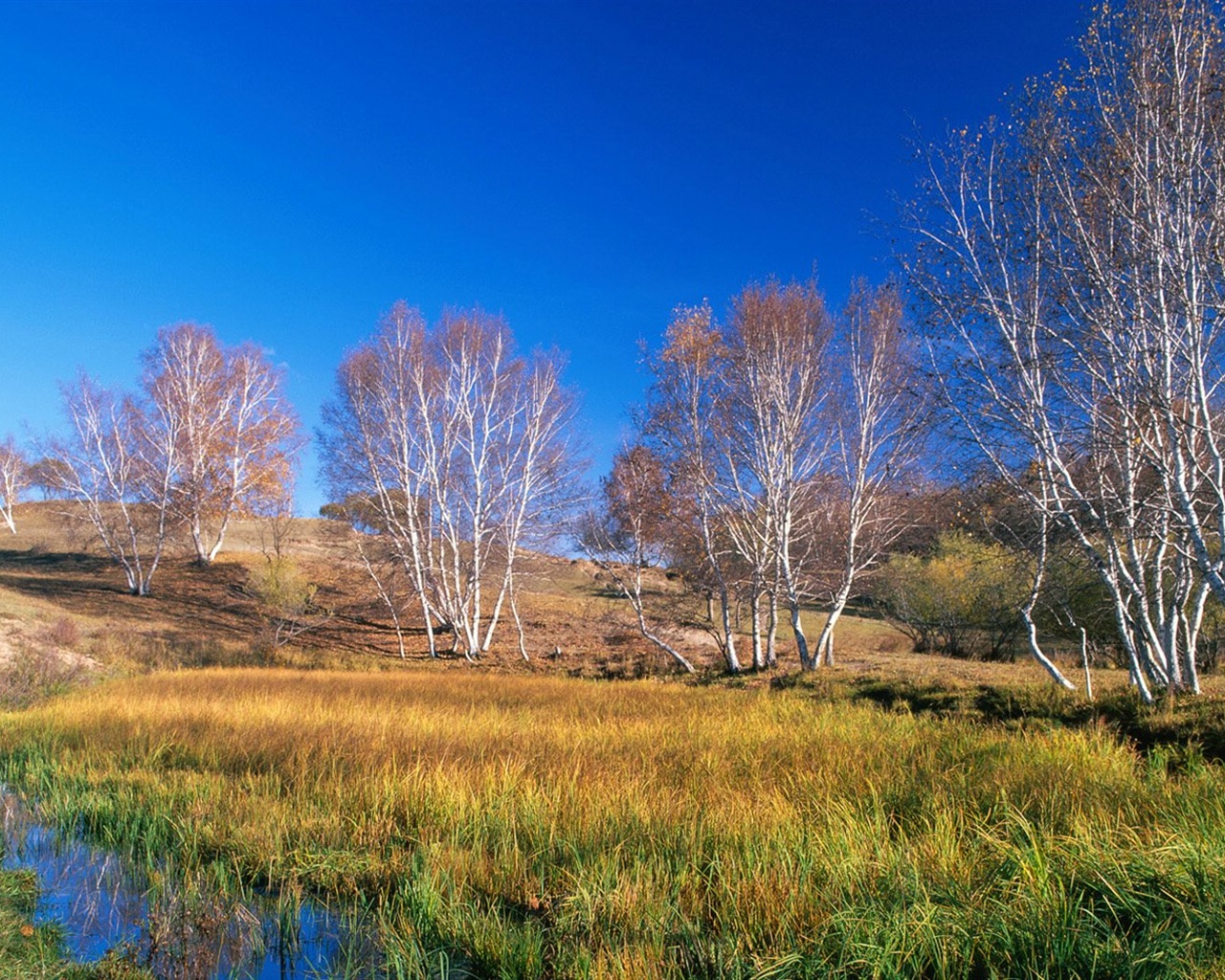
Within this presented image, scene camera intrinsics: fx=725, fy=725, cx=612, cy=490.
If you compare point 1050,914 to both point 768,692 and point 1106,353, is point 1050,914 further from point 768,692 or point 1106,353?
point 768,692

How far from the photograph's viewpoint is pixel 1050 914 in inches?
127

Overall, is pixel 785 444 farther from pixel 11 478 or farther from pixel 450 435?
pixel 11 478

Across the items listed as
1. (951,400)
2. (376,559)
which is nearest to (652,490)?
(951,400)

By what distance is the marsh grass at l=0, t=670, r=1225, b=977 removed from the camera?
10.8 feet

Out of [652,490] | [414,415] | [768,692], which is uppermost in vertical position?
[414,415]

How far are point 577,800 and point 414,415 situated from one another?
19726 millimetres

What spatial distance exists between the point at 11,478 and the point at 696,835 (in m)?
64.9

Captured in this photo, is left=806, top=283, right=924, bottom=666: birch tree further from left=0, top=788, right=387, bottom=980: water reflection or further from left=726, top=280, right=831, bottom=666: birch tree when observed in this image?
left=0, top=788, right=387, bottom=980: water reflection

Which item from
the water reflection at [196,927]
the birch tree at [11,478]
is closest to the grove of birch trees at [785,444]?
the water reflection at [196,927]

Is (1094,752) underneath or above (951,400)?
underneath

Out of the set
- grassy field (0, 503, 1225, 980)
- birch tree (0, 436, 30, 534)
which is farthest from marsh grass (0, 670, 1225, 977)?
birch tree (0, 436, 30, 534)

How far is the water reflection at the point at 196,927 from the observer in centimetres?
383

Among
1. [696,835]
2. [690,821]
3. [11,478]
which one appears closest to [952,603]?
[690,821]

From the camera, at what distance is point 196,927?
4148 mm
